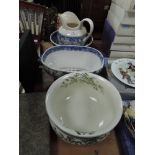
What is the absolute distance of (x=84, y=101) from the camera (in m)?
0.52

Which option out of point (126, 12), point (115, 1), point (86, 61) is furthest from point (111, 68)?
point (115, 1)

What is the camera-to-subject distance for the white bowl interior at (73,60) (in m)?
0.66

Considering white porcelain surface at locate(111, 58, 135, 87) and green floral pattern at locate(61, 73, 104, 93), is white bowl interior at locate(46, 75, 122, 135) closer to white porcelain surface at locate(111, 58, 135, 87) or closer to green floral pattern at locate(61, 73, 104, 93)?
green floral pattern at locate(61, 73, 104, 93)

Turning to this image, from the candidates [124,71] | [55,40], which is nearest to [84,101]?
[124,71]

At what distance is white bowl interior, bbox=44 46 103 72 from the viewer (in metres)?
0.66

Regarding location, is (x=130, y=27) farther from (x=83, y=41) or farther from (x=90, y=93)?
(x=90, y=93)

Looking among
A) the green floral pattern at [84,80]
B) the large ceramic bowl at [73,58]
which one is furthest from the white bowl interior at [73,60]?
the green floral pattern at [84,80]

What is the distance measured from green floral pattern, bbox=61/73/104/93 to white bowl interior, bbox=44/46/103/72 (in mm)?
150

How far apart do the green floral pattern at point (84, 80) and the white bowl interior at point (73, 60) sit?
15cm

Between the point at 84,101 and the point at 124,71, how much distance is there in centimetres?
21

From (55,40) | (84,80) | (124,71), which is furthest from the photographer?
(55,40)

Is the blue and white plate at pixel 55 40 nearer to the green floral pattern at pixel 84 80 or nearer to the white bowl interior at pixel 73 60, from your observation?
the white bowl interior at pixel 73 60

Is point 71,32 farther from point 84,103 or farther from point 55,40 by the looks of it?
point 84,103

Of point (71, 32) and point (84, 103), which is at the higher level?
point (71, 32)
